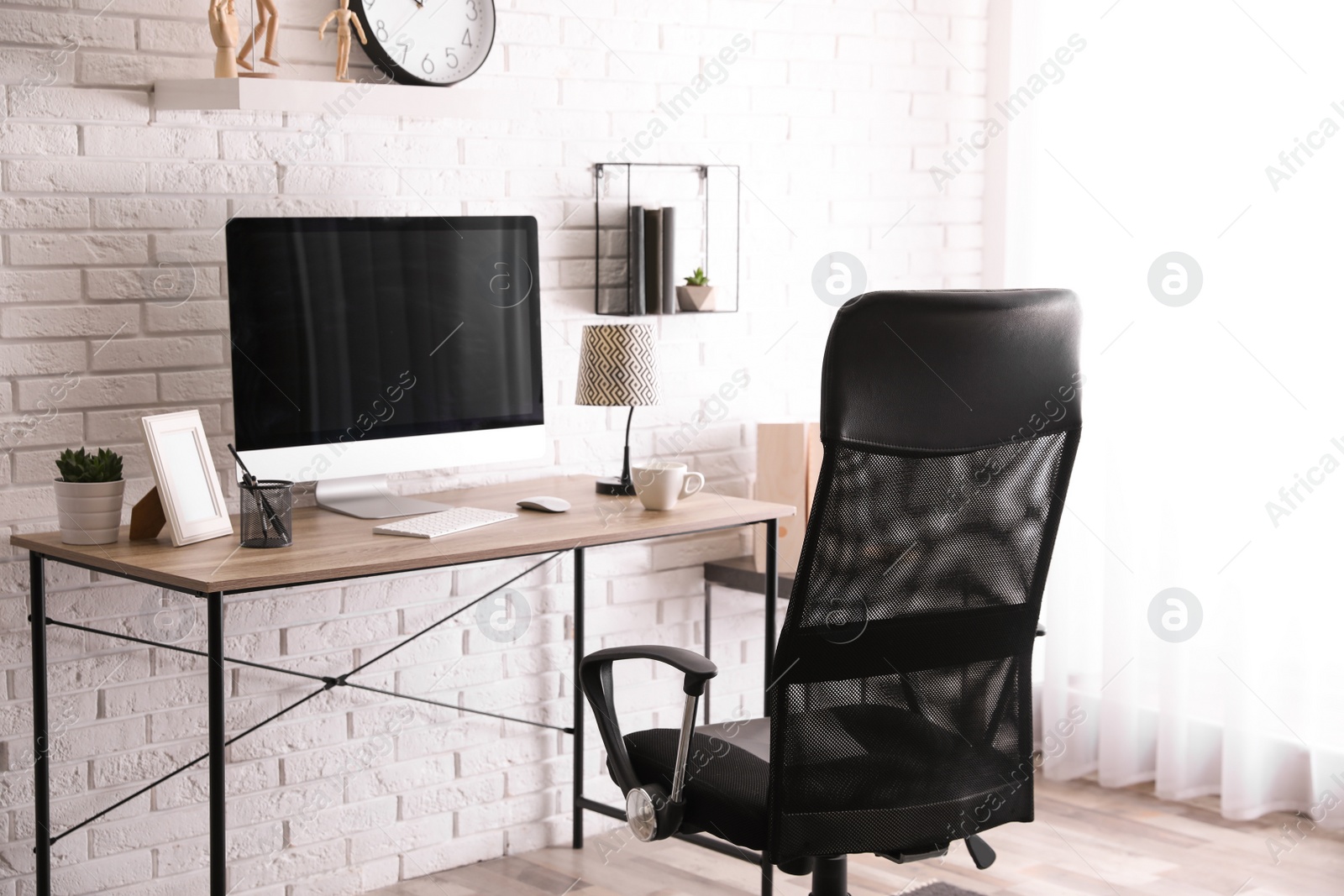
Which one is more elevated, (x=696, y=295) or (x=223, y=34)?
(x=223, y=34)

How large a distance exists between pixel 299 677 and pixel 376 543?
62 centimetres

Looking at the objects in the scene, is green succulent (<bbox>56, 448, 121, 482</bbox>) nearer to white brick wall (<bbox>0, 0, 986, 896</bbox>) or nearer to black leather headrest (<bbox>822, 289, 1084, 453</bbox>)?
white brick wall (<bbox>0, 0, 986, 896</bbox>)

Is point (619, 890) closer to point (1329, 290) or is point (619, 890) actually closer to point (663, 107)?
point (663, 107)

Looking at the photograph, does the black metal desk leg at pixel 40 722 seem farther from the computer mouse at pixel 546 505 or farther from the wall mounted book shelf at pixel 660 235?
the wall mounted book shelf at pixel 660 235

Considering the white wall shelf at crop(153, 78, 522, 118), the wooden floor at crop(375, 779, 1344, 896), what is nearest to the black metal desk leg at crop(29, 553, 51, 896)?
the wooden floor at crop(375, 779, 1344, 896)

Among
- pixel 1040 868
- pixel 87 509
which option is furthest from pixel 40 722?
pixel 1040 868

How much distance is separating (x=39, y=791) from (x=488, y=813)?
0.99m

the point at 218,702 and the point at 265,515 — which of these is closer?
the point at 218,702

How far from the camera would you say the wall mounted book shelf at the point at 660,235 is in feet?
10.5

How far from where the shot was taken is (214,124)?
269 centimetres

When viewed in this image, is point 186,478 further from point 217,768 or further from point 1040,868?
point 1040,868

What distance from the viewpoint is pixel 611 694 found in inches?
85.7

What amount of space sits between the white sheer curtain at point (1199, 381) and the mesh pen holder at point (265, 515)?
209 cm

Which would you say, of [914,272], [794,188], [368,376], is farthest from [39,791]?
[914,272]
